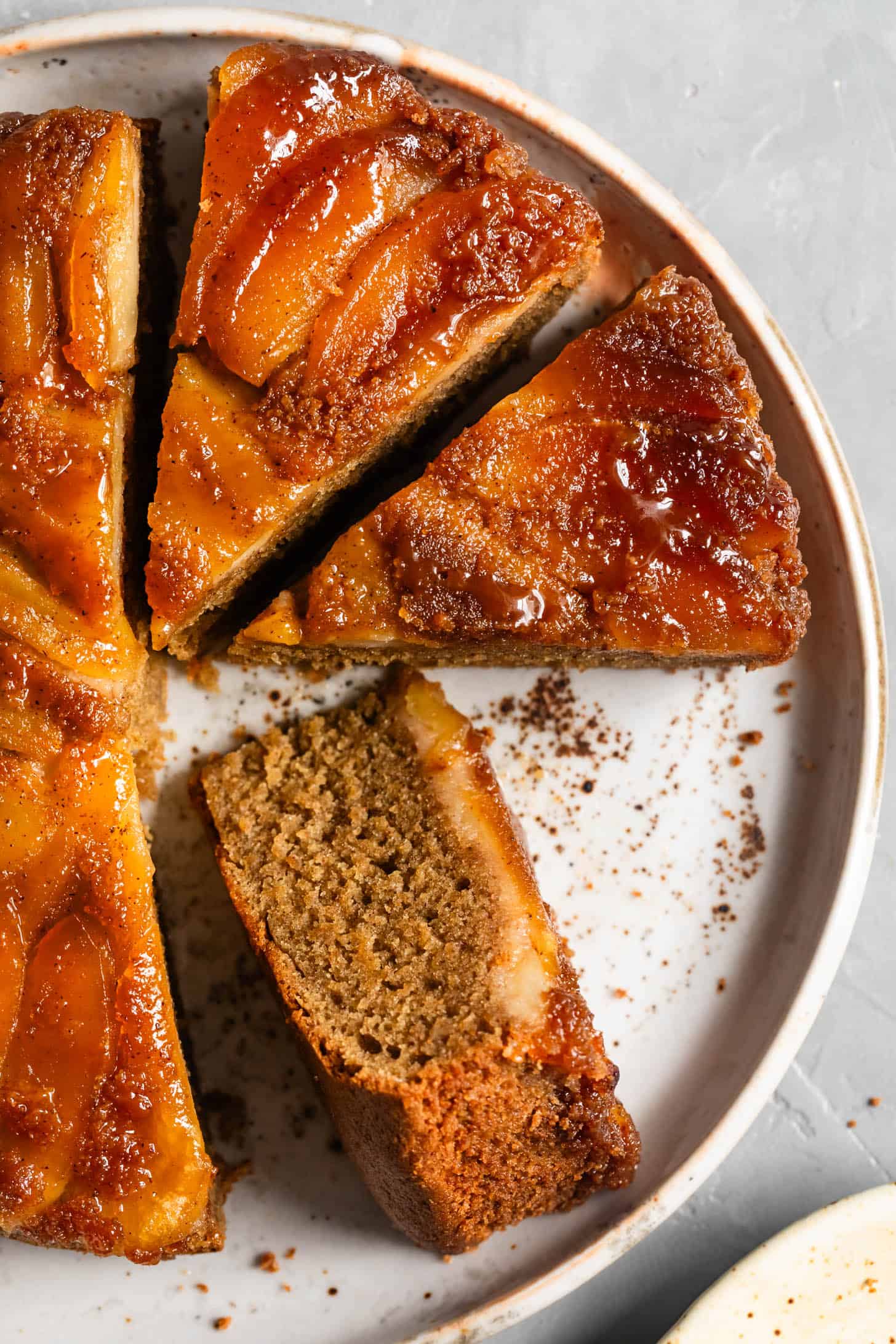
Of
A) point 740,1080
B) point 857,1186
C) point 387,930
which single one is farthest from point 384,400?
point 857,1186

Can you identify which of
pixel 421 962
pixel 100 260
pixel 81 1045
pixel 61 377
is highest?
pixel 100 260

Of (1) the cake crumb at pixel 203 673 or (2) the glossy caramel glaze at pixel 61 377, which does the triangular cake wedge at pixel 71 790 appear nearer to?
(2) the glossy caramel glaze at pixel 61 377

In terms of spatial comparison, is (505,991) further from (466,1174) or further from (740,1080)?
(740,1080)

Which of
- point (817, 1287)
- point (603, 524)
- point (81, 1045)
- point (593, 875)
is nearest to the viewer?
point (81, 1045)

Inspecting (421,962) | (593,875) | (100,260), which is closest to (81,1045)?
(421,962)

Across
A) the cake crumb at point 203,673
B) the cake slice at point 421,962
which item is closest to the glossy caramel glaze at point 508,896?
the cake slice at point 421,962

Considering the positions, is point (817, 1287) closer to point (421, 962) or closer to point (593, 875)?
point (593, 875)

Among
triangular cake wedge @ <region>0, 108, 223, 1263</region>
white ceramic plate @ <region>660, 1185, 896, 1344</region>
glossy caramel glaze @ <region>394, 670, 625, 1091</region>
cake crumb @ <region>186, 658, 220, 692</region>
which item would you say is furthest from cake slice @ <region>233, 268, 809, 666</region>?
white ceramic plate @ <region>660, 1185, 896, 1344</region>
